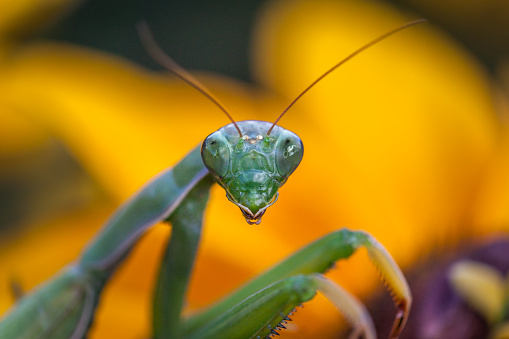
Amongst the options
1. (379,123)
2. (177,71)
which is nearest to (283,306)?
(177,71)

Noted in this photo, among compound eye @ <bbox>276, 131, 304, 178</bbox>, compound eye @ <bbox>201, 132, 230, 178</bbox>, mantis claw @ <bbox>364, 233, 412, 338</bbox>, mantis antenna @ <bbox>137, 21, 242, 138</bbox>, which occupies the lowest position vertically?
mantis claw @ <bbox>364, 233, 412, 338</bbox>

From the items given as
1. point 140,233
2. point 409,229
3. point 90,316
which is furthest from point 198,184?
point 409,229

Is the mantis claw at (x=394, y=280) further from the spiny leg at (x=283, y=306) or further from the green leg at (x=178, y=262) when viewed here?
the green leg at (x=178, y=262)

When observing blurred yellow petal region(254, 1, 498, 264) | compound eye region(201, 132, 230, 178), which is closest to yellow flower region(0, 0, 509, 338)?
blurred yellow petal region(254, 1, 498, 264)

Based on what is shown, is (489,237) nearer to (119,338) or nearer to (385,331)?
(385,331)

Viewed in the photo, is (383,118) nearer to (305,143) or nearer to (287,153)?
(305,143)

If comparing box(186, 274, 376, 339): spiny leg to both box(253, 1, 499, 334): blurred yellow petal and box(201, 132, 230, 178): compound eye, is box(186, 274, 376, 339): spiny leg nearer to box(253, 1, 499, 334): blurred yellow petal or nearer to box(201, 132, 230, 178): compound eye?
box(201, 132, 230, 178): compound eye
